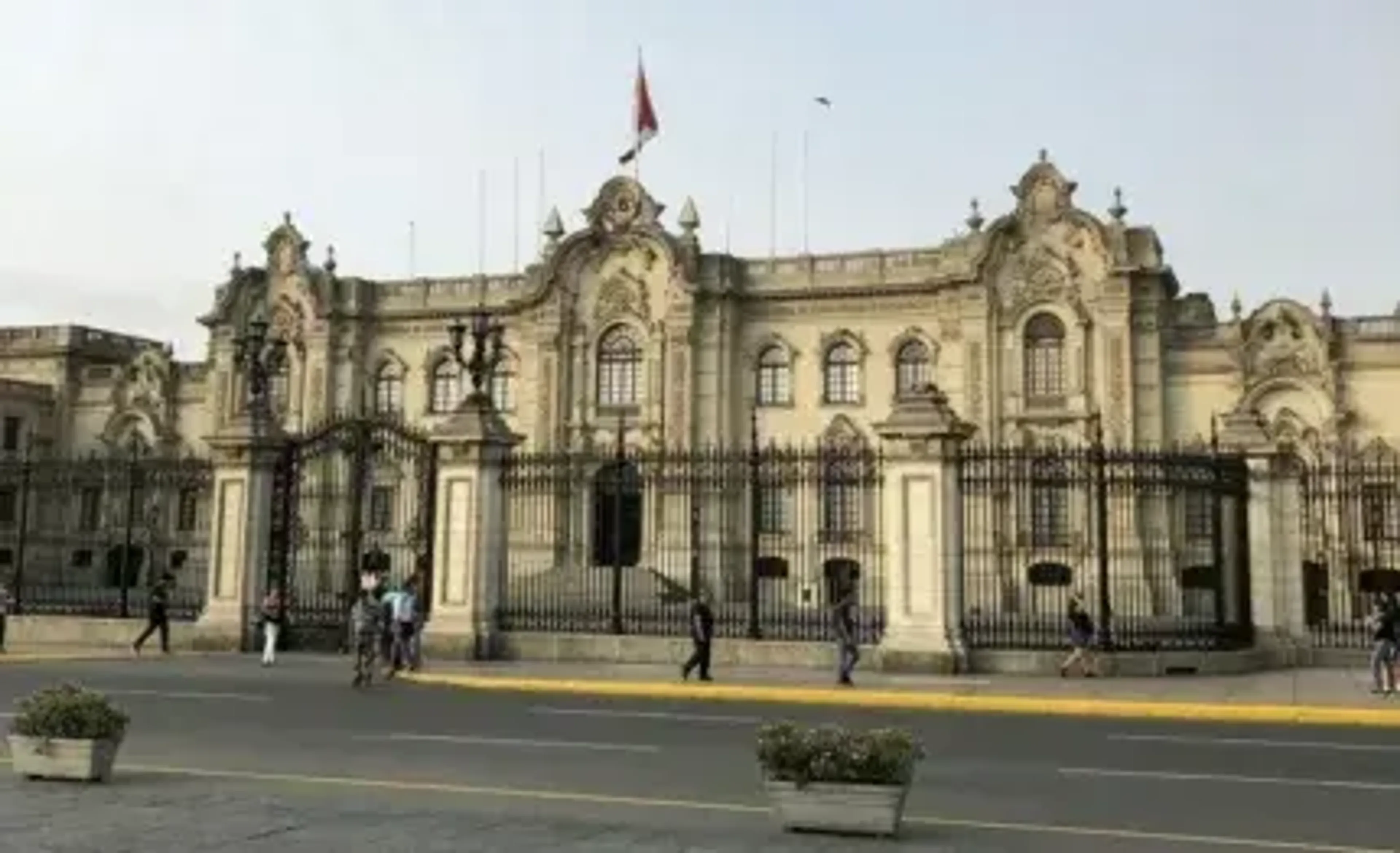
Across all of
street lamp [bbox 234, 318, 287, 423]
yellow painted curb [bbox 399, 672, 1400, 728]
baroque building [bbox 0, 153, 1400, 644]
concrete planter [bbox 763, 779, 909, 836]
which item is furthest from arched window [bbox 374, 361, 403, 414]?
concrete planter [bbox 763, 779, 909, 836]

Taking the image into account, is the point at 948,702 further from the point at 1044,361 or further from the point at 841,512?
the point at 1044,361

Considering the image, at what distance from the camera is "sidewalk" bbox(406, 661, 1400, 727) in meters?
19.2

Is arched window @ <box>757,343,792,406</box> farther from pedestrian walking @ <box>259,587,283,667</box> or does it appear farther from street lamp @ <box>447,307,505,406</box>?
pedestrian walking @ <box>259,587,283,667</box>

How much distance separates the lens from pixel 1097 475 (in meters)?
24.7

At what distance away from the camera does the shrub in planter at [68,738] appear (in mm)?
11312

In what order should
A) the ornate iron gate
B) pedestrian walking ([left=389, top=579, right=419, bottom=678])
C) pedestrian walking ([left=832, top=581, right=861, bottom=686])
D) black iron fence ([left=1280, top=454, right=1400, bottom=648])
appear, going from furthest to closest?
black iron fence ([left=1280, top=454, right=1400, bottom=648]) < the ornate iron gate < pedestrian walking ([left=389, top=579, right=419, bottom=678]) < pedestrian walking ([left=832, top=581, right=861, bottom=686])

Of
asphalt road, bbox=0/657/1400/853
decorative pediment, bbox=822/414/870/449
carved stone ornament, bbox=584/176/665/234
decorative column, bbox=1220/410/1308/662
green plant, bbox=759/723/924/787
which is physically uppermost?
carved stone ornament, bbox=584/176/665/234

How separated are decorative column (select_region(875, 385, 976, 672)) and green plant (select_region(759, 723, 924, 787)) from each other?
1421 centimetres

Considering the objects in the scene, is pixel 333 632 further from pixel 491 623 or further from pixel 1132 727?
pixel 1132 727

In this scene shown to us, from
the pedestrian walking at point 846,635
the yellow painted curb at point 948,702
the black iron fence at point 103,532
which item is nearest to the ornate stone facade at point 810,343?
the black iron fence at point 103,532

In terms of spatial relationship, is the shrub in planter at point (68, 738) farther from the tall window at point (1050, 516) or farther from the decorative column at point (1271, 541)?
the tall window at point (1050, 516)

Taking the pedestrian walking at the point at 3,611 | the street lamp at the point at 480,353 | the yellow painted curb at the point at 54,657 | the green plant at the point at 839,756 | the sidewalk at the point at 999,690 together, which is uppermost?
the street lamp at the point at 480,353

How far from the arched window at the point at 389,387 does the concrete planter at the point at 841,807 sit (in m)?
52.4

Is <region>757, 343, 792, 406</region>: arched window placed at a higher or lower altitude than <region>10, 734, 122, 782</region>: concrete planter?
higher
